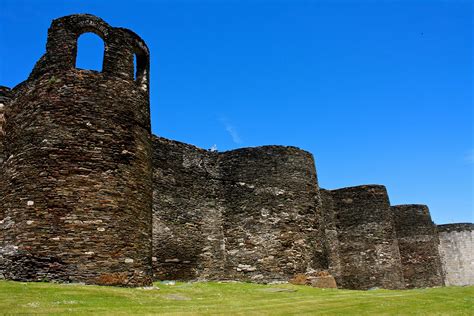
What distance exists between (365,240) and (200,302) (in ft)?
65.3

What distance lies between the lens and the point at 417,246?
35.0m

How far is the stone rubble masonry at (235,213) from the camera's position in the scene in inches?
815

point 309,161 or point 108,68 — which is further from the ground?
point 108,68

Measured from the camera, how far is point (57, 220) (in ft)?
46.6

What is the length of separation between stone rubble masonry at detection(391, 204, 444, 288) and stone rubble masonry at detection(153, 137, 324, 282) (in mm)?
14512

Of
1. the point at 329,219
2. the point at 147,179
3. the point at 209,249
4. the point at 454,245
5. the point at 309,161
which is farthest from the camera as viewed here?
the point at 454,245

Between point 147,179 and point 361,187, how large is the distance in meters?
19.0

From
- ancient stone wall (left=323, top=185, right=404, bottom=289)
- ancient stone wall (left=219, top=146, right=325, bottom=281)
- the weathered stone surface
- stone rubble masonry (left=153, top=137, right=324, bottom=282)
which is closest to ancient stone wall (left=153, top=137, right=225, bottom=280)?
stone rubble masonry (left=153, top=137, right=324, bottom=282)

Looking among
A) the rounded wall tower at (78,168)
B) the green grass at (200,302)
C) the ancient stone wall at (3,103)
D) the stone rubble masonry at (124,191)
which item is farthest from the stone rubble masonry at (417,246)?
the ancient stone wall at (3,103)

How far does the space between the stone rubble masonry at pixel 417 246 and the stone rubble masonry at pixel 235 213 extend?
14.5 m

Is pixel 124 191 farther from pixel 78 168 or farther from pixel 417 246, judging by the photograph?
pixel 417 246

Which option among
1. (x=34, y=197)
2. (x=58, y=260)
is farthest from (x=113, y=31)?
(x=58, y=260)

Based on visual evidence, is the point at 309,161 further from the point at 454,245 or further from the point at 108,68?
the point at 454,245

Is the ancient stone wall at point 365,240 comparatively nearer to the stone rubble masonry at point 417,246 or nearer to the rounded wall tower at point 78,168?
the stone rubble masonry at point 417,246
